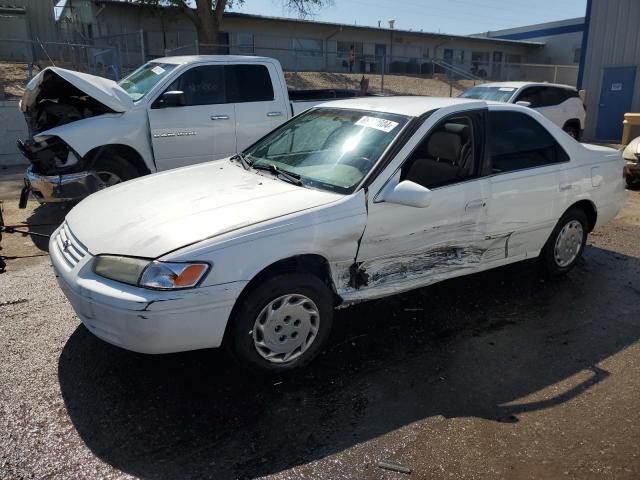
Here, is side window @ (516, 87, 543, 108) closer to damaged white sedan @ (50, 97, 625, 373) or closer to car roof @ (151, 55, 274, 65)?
car roof @ (151, 55, 274, 65)

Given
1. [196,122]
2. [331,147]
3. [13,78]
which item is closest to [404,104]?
[331,147]

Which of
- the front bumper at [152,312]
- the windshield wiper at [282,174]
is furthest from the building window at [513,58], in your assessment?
the front bumper at [152,312]

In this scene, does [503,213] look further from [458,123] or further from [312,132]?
[312,132]

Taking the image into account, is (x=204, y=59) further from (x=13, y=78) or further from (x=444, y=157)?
(x=13, y=78)

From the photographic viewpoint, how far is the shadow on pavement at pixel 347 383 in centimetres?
273

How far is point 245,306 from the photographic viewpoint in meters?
3.02

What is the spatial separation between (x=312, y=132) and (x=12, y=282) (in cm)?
303

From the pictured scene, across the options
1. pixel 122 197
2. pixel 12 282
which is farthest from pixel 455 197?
pixel 12 282

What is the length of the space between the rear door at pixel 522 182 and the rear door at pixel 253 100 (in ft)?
12.9

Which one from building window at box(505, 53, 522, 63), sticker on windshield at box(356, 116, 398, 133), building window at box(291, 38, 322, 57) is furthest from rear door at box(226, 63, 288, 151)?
building window at box(505, 53, 522, 63)

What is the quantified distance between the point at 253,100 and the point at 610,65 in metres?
13.6

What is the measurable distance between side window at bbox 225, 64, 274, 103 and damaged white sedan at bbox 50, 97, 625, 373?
316 cm

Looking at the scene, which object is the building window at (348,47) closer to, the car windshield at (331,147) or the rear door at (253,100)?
the rear door at (253,100)

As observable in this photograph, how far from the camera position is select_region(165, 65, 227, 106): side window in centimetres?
Result: 702
